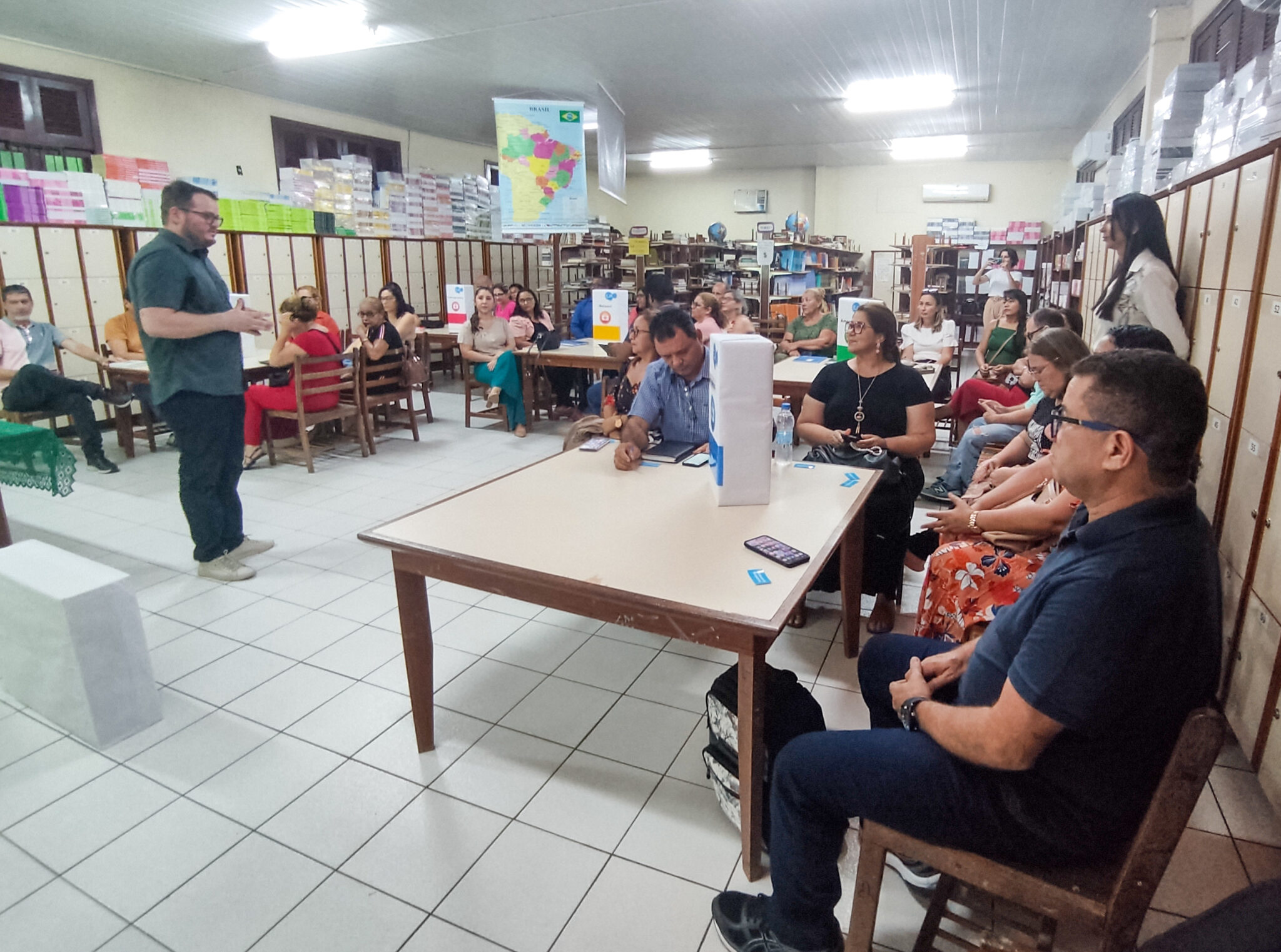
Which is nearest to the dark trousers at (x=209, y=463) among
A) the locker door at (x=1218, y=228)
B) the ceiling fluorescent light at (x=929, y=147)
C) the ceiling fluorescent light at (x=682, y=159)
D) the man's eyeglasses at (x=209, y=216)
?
the man's eyeglasses at (x=209, y=216)

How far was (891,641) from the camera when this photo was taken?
5.92ft

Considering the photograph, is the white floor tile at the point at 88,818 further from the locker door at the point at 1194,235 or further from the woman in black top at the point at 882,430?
the locker door at the point at 1194,235

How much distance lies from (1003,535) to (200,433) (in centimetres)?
325

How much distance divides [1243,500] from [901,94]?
22.4ft

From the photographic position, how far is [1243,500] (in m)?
2.26


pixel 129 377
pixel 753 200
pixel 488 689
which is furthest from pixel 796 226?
pixel 488 689

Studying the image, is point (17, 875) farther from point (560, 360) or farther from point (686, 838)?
point (560, 360)

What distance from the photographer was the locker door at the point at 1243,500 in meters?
2.16

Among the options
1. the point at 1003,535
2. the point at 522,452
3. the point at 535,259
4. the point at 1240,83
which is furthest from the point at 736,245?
the point at 1003,535

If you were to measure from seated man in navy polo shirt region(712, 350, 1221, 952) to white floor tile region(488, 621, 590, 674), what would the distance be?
147 cm

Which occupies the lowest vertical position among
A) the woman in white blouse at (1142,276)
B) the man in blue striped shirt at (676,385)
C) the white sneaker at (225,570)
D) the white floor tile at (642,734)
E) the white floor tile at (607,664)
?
the white floor tile at (642,734)

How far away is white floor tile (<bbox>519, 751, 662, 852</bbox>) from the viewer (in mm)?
1926

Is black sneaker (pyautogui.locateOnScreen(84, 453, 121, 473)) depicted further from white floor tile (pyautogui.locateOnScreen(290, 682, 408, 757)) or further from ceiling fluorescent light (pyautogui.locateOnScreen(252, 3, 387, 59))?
white floor tile (pyautogui.locateOnScreen(290, 682, 408, 757))

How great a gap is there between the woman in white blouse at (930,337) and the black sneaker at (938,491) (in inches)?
50.7
